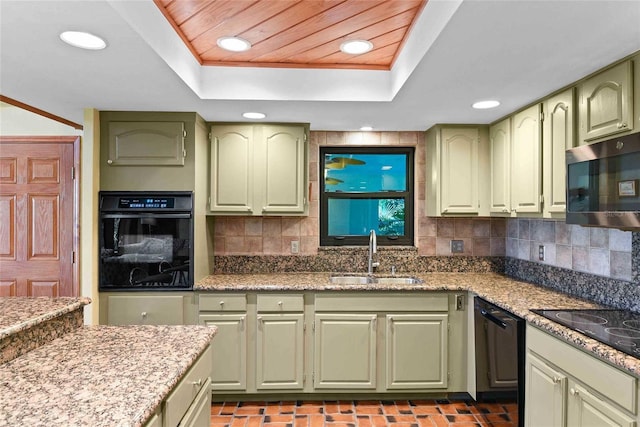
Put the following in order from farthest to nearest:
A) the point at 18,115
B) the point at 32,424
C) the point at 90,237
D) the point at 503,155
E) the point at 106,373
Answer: the point at 18,115 < the point at 503,155 < the point at 90,237 < the point at 106,373 < the point at 32,424

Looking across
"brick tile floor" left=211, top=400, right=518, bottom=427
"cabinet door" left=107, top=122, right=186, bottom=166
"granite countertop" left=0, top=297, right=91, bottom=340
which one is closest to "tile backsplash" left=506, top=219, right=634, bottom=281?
"brick tile floor" left=211, top=400, right=518, bottom=427

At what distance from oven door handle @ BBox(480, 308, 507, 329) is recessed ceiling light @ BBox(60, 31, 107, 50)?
245 cm

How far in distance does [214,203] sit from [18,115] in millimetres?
1972

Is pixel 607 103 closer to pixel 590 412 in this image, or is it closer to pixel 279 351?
pixel 590 412

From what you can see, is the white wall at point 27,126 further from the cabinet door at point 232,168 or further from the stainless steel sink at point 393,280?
the stainless steel sink at point 393,280

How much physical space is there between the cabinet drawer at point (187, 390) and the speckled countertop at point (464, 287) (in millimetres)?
1104

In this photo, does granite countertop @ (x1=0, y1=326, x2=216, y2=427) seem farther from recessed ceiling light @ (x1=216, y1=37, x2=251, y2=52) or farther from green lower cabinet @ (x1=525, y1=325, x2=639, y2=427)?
green lower cabinet @ (x1=525, y1=325, x2=639, y2=427)

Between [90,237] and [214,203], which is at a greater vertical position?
[214,203]

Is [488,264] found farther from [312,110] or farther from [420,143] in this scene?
[312,110]

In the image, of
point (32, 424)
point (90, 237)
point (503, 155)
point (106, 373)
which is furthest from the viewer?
point (503, 155)

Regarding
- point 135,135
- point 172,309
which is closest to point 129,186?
point 135,135

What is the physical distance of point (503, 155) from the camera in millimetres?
2832

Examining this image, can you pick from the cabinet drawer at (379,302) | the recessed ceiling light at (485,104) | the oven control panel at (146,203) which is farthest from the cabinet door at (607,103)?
the oven control panel at (146,203)

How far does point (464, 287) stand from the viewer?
2.75 m
